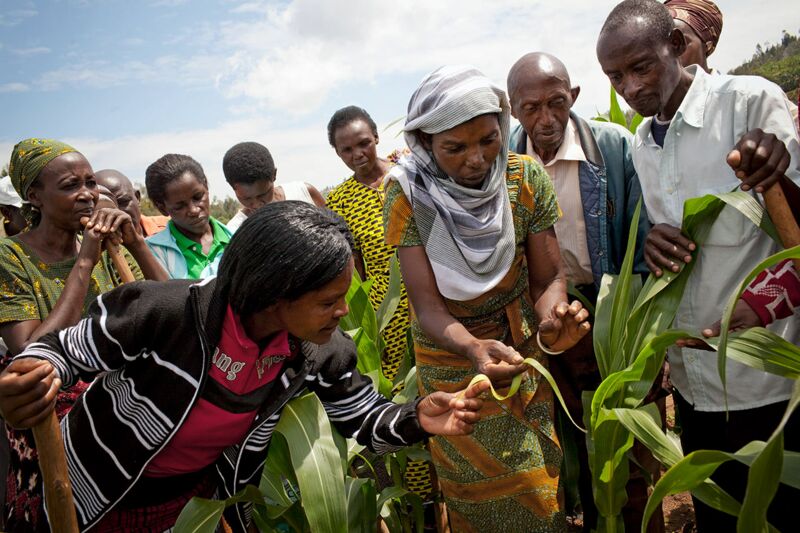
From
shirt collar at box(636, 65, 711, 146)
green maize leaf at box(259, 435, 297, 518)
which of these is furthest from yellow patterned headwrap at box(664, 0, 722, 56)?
green maize leaf at box(259, 435, 297, 518)

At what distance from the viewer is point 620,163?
7.89 feet

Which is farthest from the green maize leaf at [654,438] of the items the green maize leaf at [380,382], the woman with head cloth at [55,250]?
the woman with head cloth at [55,250]

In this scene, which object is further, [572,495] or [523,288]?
[572,495]

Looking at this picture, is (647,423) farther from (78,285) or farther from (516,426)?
(78,285)

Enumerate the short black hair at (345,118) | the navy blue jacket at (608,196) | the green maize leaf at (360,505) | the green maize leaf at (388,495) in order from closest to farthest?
the green maize leaf at (360,505) < the green maize leaf at (388,495) < the navy blue jacket at (608,196) < the short black hair at (345,118)

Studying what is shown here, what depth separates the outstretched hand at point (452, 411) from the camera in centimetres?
157

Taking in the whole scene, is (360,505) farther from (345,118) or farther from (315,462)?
(345,118)

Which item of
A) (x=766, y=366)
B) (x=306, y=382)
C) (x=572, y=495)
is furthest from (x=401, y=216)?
(x=572, y=495)

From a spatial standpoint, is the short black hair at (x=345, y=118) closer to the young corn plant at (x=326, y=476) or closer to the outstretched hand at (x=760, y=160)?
the young corn plant at (x=326, y=476)

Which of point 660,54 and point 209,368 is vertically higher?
point 660,54

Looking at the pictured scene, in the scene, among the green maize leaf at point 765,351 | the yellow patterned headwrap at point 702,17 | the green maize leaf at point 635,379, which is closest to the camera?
the green maize leaf at point 765,351

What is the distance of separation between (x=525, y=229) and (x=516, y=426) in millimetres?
574

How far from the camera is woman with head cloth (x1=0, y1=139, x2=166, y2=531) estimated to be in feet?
6.63

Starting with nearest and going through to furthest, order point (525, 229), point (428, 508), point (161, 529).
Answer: point (161, 529)
point (525, 229)
point (428, 508)
